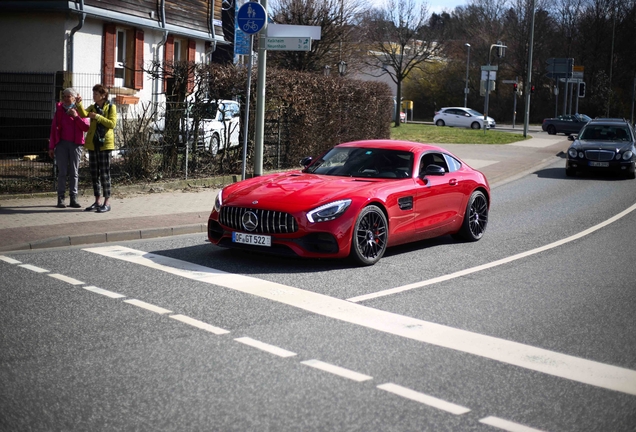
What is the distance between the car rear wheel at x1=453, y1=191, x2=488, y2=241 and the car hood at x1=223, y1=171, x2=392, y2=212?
1.87 metres

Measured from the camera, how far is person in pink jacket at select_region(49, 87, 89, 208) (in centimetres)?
1309

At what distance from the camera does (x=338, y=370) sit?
571cm

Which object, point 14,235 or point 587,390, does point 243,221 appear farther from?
point 587,390

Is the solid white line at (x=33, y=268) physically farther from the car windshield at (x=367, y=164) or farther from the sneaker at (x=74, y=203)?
the sneaker at (x=74, y=203)

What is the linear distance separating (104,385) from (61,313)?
2.01 metres

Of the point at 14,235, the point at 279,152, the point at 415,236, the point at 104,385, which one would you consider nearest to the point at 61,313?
the point at 104,385

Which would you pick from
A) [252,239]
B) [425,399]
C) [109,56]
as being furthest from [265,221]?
[109,56]

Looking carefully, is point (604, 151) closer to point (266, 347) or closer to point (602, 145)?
point (602, 145)

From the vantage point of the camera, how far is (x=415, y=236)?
1055 cm

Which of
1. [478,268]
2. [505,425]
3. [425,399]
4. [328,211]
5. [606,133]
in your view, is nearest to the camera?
[505,425]

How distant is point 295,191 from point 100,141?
4470 mm

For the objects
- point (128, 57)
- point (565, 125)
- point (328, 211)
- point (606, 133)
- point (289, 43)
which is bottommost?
point (328, 211)

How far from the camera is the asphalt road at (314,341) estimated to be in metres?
4.92

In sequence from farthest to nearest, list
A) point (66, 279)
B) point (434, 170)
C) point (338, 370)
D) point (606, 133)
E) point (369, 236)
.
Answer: point (606, 133), point (434, 170), point (369, 236), point (66, 279), point (338, 370)
